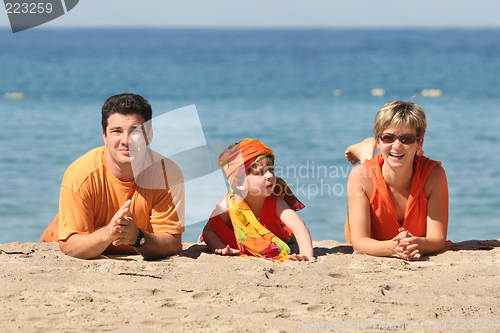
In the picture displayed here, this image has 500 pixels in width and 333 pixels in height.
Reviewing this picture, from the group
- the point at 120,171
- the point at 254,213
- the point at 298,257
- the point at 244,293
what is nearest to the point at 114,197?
the point at 120,171

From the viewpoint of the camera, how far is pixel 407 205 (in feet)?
14.5

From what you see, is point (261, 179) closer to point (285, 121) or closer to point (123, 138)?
point (123, 138)

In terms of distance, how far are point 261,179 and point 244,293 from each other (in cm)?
118

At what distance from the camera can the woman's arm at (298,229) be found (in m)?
4.32

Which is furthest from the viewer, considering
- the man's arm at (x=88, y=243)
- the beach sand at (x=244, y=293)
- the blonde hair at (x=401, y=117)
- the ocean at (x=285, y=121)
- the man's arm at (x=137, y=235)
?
the ocean at (x=285, y=121)

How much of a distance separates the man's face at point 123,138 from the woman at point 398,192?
5.99 ft

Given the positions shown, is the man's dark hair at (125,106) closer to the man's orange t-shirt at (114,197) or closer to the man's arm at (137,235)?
the man's orange t-shirt at (114,197)

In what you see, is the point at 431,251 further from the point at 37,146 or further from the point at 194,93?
the point at 194,93

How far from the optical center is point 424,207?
4.43m

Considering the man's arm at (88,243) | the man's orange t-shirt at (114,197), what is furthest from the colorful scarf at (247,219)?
the man's arm at (88,243)

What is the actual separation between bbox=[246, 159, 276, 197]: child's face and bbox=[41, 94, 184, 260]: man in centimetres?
59

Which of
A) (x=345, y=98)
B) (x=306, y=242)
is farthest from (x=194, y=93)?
(x=306, y=242)

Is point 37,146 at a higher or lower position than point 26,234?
higher

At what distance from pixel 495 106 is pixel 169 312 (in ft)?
A: 75.1
